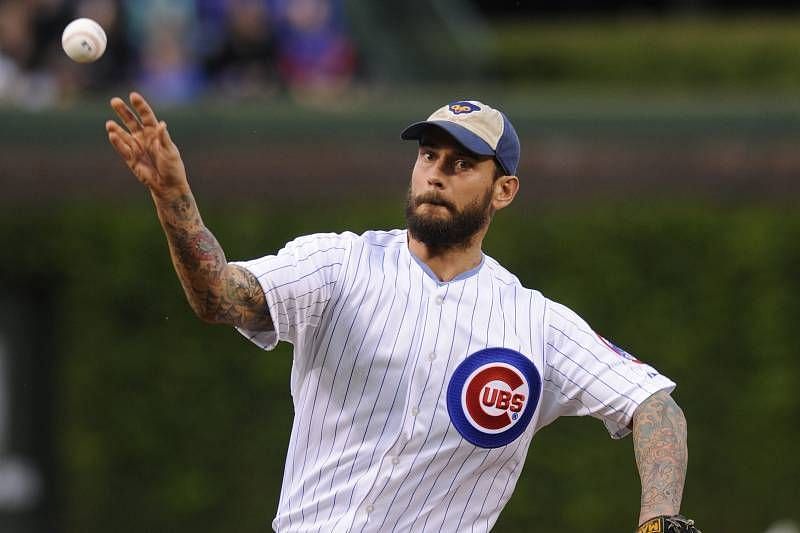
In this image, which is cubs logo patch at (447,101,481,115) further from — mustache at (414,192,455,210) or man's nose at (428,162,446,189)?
mustache at (414,192,455,210)

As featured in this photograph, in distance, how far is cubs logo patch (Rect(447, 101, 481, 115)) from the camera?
16.3 ft

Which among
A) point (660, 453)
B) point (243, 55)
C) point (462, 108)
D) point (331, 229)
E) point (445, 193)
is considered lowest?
point (331, 229)

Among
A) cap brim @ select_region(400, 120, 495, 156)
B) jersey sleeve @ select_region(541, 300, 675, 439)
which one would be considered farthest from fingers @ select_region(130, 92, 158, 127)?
jersey sleeve @ select_region(541, 300, 675, 439)

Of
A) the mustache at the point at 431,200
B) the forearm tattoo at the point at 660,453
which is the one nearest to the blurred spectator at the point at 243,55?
the mustache at the point at 431,200

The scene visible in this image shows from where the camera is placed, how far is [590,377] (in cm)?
496

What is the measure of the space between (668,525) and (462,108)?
1.54 meters

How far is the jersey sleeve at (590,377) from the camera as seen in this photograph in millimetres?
4957

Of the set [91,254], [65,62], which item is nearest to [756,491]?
[91,254]

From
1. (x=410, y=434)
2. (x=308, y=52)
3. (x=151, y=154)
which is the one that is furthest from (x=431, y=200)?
(x=308, y=52)

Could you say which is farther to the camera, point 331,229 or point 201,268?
point 331,229

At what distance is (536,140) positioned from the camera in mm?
11898

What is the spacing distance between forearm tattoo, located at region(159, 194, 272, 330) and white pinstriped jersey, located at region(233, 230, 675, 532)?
23 centimetres

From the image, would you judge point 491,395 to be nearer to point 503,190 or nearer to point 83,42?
point 503,190

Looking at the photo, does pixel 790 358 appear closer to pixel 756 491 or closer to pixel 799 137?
pixel 756 491
